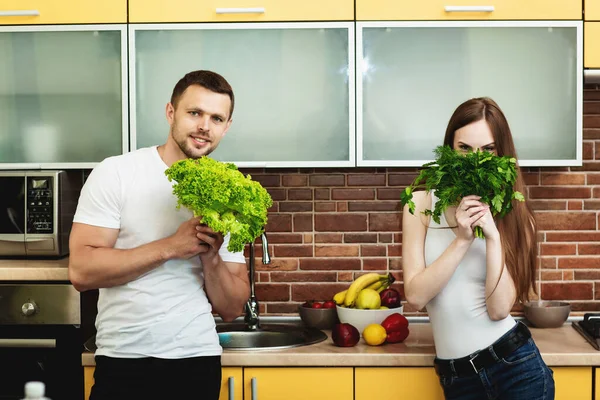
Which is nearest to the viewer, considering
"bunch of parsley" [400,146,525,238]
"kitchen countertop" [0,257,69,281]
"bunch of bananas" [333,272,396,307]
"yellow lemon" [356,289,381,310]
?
"bunch of parsley" [400,146,525,238]

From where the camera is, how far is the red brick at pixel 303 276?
330 cm

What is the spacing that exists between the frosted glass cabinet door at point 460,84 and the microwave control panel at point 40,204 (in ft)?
3.99

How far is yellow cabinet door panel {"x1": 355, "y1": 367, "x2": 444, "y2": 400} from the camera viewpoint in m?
2.55

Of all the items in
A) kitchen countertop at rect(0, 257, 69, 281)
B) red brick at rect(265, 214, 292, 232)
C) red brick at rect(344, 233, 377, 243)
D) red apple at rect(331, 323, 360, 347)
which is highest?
red brick at rect(265, 214, 292, 232)

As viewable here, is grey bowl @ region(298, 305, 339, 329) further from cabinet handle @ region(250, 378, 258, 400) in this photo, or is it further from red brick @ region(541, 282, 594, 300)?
red brick @ region(541, 282, 594, 300)

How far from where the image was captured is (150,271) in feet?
6.96

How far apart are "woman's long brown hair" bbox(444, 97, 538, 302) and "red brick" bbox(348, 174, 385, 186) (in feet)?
3.19

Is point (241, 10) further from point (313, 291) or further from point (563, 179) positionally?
point (563, 179)

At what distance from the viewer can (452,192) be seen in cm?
214

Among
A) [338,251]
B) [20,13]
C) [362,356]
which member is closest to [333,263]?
[338,251]

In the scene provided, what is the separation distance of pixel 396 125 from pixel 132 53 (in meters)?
1.05

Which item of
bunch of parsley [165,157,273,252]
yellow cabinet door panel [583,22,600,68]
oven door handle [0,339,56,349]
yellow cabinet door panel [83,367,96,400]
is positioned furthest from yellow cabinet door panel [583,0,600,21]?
oven door handle [0,339,56,349]

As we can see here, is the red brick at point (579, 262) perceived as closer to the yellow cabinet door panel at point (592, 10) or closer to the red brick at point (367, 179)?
the red brick at point (367, 179)

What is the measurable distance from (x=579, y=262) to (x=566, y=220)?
19 cm
